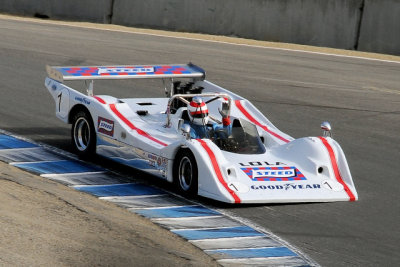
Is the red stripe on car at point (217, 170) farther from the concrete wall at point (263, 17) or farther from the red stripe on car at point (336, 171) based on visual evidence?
the concrete wall at point (263, 17)

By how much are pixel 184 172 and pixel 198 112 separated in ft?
3.03

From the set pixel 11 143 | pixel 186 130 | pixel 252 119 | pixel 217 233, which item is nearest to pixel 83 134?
pixel 11 143

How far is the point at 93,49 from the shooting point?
26031mm

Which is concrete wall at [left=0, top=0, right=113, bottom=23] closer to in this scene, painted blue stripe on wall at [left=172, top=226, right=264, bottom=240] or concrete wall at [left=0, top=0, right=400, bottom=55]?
concrete wall at [left=0, top=0, right=400, bottom=55]

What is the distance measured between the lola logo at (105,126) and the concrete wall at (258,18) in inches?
621

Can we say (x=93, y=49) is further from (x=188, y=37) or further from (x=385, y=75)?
(x=385, y=75)

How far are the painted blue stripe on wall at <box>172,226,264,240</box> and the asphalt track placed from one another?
297 mm

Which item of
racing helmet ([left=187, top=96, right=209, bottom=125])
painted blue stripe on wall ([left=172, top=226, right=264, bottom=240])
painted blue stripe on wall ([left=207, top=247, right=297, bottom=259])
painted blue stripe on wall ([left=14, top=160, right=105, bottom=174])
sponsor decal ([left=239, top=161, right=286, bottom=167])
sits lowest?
painted blue stripe on wall ([left=14, top=160, right=105, bottom=174])

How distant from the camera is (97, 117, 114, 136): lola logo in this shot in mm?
13242

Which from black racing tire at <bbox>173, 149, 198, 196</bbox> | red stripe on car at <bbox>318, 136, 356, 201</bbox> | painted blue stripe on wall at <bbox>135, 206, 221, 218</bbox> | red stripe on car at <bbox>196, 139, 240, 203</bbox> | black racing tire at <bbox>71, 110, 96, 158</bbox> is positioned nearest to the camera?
painted blue stripe on wall at <bbox>135, 206, 221, 218</bbox>

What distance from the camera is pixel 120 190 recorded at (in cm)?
1216

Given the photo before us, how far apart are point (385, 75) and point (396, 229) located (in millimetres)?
13322

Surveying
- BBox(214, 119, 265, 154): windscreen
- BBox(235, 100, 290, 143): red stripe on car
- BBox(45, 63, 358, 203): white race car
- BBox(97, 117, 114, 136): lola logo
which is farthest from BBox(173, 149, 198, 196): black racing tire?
BBox(235, 100, 290, 143): red stripe on car

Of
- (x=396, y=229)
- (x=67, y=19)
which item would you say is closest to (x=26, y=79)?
(x=396, y=229)
